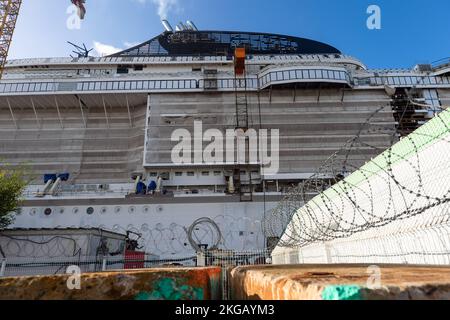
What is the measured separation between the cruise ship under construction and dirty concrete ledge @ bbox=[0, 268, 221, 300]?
33.4 m

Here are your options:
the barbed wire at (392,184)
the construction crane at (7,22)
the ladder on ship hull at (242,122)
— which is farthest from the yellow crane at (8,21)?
the barbed wire at (392,184)

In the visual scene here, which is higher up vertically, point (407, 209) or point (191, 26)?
point (191, 26)

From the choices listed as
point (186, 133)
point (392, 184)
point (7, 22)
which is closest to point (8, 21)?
point (7, 22)

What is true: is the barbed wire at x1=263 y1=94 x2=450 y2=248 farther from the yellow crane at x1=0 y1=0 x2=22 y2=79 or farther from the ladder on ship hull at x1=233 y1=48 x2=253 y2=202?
the yellow crane at x1=0 y1=0 x2=22 y2=79

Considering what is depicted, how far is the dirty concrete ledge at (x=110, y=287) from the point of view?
149cm

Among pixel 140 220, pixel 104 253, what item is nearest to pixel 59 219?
pixel 140 220

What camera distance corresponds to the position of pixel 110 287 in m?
1.52

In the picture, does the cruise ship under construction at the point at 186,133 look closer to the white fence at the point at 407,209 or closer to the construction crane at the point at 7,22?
the construction crane at the point at 7,22

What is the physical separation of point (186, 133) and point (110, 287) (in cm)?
4172

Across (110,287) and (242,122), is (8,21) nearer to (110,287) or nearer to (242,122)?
(242,122)

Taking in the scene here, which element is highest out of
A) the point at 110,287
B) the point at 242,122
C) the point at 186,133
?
the point at 242,122

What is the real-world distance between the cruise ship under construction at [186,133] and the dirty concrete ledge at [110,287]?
33.4 meters

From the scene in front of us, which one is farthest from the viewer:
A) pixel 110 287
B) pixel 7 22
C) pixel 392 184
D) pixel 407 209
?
pixel 7 22

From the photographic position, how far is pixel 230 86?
46469mm
